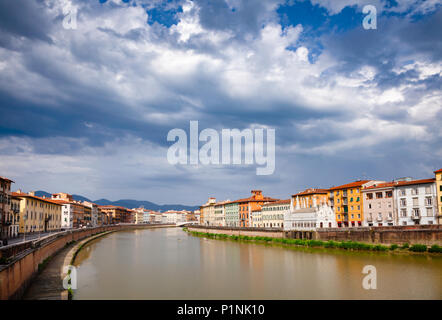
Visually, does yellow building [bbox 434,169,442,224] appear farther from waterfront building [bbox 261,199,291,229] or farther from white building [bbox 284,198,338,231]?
waterfront building [bbox 261,199,291,229]

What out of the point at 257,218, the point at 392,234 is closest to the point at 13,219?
the point at 392,234

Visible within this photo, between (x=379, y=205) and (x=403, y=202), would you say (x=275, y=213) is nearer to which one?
(x=379, y=205)

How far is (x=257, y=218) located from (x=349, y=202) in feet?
101

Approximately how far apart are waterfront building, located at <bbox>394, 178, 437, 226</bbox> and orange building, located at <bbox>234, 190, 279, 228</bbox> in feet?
138

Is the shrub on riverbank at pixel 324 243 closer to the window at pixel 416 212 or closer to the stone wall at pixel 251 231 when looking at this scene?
the stone wall at pixel 251 231

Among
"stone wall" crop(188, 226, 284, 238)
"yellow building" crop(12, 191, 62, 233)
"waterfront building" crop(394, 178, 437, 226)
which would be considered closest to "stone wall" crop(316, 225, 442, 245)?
"waterfront building" crop(394, 178, 437, 226)

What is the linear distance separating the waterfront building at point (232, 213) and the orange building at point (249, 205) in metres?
2.58

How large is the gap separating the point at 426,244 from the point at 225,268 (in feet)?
81.0

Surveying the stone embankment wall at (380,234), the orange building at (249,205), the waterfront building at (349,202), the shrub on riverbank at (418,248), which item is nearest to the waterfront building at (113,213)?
the orange building at (249,205)

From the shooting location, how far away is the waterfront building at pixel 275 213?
7800cm

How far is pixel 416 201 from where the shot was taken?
51875 mm

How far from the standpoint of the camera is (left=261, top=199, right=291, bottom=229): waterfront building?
7800 cm

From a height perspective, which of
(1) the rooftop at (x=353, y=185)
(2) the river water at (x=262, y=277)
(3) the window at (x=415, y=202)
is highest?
(1) the rooftop at (x=353, y=185)
